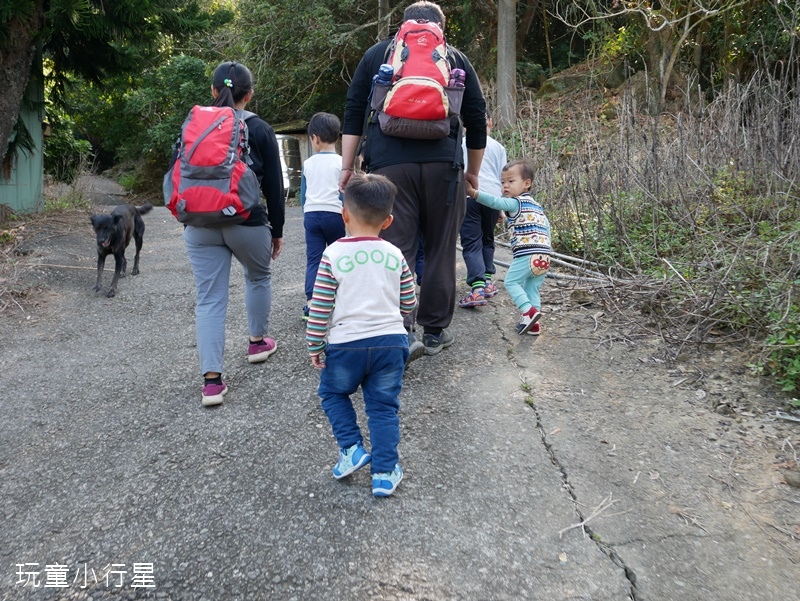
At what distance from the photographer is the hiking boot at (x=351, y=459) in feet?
9.10

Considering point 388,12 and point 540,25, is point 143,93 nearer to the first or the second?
point 388,12

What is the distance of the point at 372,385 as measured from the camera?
2.69 m

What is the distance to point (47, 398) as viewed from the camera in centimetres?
395

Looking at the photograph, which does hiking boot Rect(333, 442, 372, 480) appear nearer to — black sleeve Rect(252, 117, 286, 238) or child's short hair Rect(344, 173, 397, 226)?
child's short hair Rect(344, 173, 397, 226)

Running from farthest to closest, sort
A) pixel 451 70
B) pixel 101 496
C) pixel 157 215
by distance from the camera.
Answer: pixel 157 215
pixel 451 70
pixel 101 496

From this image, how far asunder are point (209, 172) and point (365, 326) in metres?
1.40

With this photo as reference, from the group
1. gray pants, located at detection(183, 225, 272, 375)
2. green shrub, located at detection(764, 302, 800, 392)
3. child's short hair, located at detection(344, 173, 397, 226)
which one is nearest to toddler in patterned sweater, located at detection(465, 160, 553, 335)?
green shrub, located at detection(764, 302, 800, 392)

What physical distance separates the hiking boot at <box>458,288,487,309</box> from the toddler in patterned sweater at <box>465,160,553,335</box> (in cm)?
75

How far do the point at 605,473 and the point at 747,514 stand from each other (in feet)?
1.95

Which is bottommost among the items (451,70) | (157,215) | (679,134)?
(157,215)

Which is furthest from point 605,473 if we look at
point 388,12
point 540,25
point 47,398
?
point 540,25

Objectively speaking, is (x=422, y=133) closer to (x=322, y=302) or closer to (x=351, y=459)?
(x=322, y=302)

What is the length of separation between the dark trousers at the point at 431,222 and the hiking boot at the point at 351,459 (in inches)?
51.4

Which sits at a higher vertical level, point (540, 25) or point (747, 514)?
point (540, 25)
